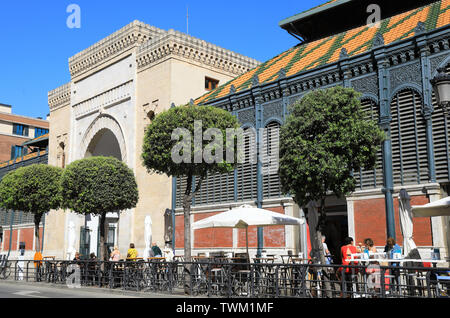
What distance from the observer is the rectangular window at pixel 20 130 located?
63281mm

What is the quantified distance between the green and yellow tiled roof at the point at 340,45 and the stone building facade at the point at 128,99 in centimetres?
358

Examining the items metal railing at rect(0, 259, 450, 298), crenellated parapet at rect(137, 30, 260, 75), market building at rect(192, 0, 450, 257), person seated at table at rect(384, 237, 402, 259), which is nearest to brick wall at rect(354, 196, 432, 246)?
market building at rect(192, 0, 450, 257)

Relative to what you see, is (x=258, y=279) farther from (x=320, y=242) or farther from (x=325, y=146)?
(x=325, y=146)

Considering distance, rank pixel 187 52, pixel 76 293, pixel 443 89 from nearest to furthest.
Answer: pixel 443 89
pixel 76 293
pixel 187 52

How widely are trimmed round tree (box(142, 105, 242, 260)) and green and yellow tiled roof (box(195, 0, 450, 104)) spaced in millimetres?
5631

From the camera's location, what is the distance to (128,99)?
30078 millimetres

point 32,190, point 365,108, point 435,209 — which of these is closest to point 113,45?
point 32,190

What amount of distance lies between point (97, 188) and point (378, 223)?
11.0 metres

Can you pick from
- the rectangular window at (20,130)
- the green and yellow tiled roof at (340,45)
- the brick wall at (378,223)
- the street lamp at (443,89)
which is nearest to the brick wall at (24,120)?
the rectangular window at (20,130)

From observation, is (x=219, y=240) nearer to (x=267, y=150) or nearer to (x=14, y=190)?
(x=267, y=150)

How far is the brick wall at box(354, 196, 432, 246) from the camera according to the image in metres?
15.5

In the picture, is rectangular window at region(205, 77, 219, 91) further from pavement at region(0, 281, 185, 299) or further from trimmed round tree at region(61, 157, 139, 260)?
pavement at region(0, 281, 185, 299)

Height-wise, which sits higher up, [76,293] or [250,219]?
[250,219]
